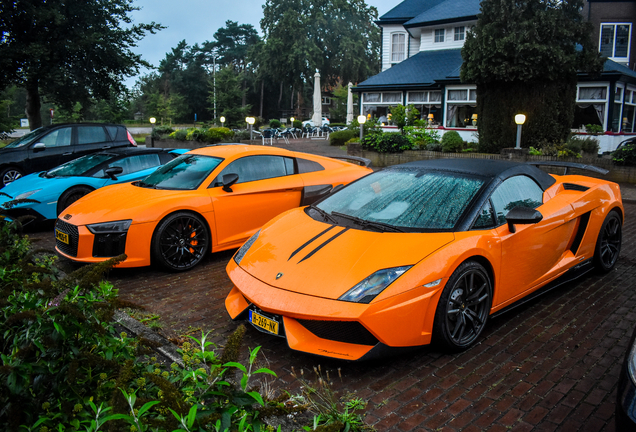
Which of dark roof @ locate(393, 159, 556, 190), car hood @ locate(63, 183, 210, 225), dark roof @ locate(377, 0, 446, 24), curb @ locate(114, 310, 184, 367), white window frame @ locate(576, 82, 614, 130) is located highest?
dark roof @ locate(377, 0, 446, 24)

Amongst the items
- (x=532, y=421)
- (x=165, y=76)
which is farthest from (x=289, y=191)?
(x=165, y=76)

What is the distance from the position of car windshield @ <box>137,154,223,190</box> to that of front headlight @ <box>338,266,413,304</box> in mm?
3527

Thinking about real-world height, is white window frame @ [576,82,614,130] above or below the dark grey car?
above

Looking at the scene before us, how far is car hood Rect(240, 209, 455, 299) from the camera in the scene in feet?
11.6

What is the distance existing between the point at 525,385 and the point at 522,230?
1464mm

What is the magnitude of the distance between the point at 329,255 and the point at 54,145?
11246 mm

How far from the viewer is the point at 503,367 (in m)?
3.64

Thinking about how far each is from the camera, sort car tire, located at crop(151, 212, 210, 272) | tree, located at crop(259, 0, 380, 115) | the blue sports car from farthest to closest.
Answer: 1. tree, located at crop(259, 0, 380, 115)
2. the blue sports car
3. car tire, located at crop(151, 212, 210, 272)

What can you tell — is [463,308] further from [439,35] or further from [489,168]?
[439,35]

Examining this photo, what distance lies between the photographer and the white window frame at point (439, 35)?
29.0 m

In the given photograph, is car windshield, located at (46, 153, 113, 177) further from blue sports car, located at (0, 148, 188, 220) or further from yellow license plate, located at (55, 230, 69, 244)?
yellow license plate, located at (55, 230, 69, 244)

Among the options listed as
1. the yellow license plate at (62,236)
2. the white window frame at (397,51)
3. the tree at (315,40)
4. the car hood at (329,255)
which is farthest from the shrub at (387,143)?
the tree at (315,40)

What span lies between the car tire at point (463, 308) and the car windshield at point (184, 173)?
380cm

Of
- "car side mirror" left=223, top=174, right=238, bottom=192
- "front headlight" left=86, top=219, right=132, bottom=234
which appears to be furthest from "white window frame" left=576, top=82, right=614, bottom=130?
"front headlight" left=86, top=219, right=132, bottom=234
